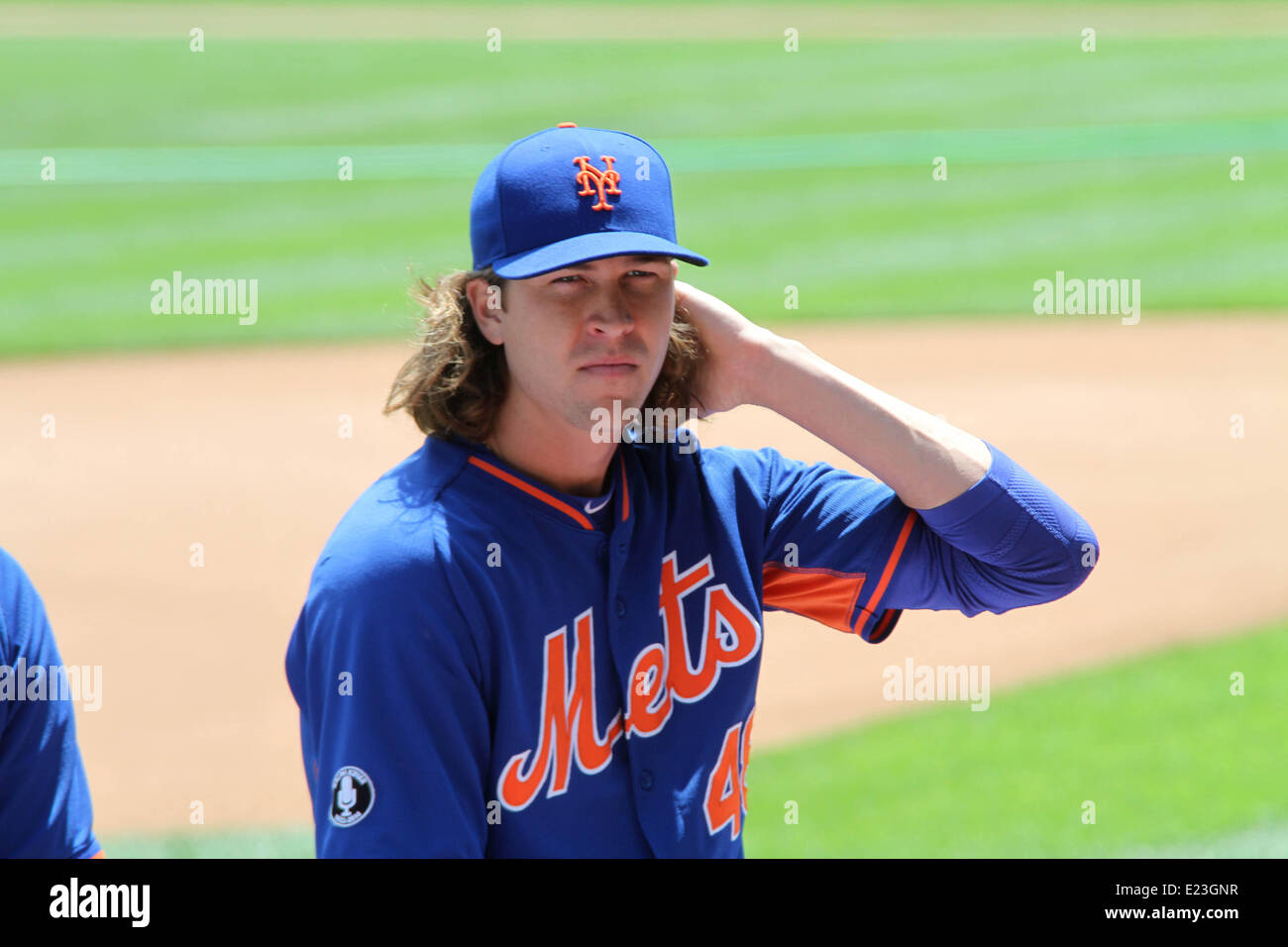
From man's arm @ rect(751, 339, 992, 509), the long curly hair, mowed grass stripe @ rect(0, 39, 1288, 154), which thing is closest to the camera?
the long curly hair

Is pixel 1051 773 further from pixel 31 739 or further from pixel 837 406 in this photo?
pixel 31 739

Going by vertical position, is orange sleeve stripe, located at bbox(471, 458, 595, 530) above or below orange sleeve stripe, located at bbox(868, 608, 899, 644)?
above

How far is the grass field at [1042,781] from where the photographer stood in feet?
15.2

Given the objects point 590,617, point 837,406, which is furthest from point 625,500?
point 837,406

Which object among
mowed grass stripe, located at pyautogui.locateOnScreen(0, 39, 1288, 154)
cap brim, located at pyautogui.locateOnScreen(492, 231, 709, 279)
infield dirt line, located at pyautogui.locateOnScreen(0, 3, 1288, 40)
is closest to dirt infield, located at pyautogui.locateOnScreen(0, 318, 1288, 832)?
cap brim, located at pyautogui.locateOnScreen(492, 231, 709, 279)

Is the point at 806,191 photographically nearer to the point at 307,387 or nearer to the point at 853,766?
the point at 307,387

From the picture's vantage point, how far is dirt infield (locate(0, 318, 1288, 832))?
19.8 feet

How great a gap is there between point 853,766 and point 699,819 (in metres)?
3.29

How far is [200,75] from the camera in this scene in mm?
24172

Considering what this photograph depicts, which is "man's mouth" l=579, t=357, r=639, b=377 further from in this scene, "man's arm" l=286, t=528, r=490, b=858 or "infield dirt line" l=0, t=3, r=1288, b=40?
"infield dirt line" l=0, t=3, r=1288, b=40

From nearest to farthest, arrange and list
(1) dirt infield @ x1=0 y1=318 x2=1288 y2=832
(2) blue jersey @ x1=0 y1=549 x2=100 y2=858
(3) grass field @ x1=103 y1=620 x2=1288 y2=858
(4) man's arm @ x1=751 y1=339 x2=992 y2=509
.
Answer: (2) blue jersey @ x1=0 y1=549 x2=100 y2=858 → (4) man's arm @ x1=751 y1=339 x2=992 y2=509 → (3) grass field @ x1=103 y1=620 x2=1288 y2=858 → (1) dirt infield @ x1=0 y1=318 x2=1288 y2=832

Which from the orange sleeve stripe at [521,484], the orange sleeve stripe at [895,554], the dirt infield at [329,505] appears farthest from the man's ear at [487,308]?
the dirt infield at [329,505]

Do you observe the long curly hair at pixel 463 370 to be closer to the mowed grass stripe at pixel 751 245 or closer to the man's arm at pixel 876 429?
the man's arm at pixel 876 429

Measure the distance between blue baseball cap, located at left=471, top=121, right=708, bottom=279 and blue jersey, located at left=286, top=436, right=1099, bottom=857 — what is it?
1.08 feet
